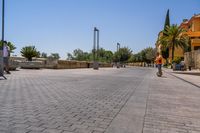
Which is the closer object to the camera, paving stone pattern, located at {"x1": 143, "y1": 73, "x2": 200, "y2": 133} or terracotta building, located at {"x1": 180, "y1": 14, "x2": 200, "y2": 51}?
paving stone pattern, located at {"x1": 143, "y1": 73, "x2": 200, "y2": 133}

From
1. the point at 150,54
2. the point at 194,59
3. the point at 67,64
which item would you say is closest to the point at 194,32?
the point at 194,59

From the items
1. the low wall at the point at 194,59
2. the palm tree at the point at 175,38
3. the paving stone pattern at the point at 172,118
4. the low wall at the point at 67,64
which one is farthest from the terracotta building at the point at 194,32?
the paving stone pattern at the point at 172,118

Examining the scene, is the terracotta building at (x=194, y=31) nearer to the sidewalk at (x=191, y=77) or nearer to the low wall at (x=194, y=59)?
the low wall at (x=194, y=59)

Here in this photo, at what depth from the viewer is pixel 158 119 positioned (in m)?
5.36

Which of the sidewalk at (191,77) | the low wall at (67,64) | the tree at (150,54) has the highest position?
the tree at (150,54)

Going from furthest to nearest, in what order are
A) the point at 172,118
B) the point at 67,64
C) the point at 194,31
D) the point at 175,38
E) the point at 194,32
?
the point at 194,31 → the point at 194,32 → the point at 175,38 → the point at 67,64 → the point at 172,118

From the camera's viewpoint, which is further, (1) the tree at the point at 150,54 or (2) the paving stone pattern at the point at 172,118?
(1) the tree at the point at 150,54

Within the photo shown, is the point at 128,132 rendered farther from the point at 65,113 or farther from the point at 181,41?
the point at 181,41

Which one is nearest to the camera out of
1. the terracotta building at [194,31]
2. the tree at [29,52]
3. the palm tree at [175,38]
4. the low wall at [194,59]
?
the low wall at [194,59]

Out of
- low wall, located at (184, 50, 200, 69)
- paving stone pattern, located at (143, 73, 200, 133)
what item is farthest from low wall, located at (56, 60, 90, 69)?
paving stone pattern, located at (143, 73, 200, 133)

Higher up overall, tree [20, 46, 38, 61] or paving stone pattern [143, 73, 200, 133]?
tree [20, 46, 38, 61]

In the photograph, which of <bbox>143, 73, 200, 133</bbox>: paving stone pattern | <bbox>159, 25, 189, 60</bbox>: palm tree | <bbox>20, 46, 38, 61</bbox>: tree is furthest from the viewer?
<bbox>20, 46, 38, 61</bbox>: tree

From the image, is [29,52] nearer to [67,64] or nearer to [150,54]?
[67,64]

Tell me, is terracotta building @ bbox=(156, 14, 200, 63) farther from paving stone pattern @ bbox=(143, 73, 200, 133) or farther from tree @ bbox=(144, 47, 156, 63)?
paving stone pattern @ bbox=(143, 73, 200, 133)
